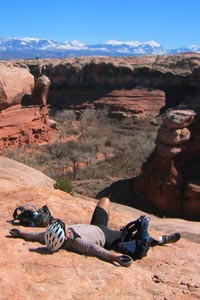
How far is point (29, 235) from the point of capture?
576cm

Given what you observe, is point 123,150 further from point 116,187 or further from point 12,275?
point 12,275

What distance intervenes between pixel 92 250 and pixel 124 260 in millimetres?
418

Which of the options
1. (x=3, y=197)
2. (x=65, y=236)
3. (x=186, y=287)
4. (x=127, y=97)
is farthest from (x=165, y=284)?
(x=127, y=97)

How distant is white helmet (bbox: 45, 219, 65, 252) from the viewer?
5.21 m

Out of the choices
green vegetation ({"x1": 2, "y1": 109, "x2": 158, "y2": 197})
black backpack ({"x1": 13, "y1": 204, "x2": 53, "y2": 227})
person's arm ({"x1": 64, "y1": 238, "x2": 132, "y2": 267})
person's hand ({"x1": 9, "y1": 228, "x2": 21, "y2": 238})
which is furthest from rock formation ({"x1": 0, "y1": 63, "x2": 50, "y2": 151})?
person's arm ({"x1": 64, "y1": 238, "x2": 132, "y2": 267})

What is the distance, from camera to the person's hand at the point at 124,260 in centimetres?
520

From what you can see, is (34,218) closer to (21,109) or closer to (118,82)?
(21,109)

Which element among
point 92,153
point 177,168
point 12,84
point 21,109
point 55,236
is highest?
point 12,84

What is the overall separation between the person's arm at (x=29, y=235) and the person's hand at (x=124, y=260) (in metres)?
1.02

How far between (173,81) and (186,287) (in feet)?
125

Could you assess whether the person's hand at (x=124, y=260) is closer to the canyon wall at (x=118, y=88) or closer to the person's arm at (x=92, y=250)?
the person's arm at (x=92, y=250)

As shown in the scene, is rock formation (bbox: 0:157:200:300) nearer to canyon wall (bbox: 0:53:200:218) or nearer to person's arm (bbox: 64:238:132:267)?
person's arm (bbox: 64:238:132:267)

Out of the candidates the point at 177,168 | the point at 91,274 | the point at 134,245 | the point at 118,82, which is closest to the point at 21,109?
the point at 177,168

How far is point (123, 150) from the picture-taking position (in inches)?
1037
